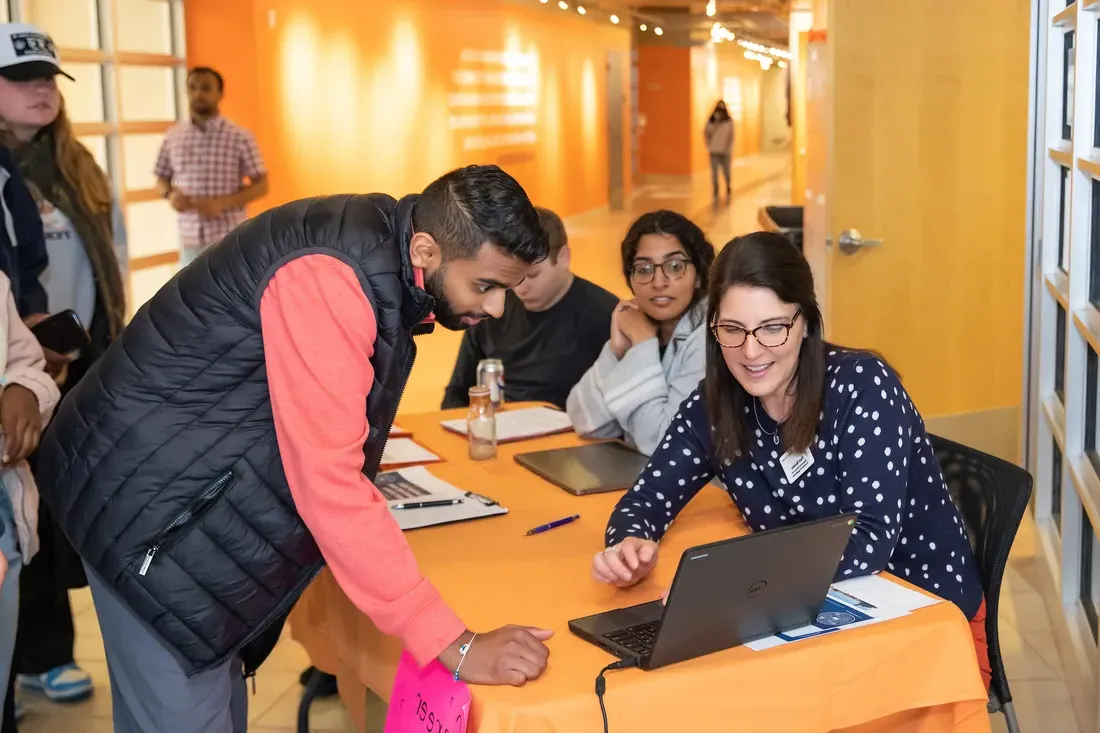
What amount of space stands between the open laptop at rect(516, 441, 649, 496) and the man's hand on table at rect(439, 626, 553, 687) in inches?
36.3

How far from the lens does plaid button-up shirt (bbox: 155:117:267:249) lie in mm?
7512

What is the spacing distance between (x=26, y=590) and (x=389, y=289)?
2236 mm

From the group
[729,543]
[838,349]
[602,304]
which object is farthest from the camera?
[602,304]

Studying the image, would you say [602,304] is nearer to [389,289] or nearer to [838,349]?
[838,349]

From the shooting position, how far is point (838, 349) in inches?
87.9

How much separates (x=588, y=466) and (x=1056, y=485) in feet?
7.00

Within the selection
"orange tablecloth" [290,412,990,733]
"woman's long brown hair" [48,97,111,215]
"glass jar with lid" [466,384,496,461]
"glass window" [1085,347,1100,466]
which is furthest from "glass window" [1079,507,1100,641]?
"woman's long brown hair" [48,97,111,215]

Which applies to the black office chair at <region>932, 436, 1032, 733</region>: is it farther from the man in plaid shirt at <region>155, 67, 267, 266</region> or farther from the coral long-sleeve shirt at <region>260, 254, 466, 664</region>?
the man in plaid shirt at <region>155, 67, 267, 266</region>

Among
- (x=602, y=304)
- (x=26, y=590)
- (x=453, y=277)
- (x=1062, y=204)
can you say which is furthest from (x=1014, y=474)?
(x=26, y=590)

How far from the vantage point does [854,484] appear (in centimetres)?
207

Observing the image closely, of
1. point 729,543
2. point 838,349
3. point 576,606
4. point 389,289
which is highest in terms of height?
point 389,289

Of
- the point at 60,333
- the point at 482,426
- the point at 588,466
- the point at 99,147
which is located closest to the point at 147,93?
the point at 99,147

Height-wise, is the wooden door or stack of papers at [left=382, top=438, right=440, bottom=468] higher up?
the wooden door

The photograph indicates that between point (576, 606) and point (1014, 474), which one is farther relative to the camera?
point (1014, 474)
